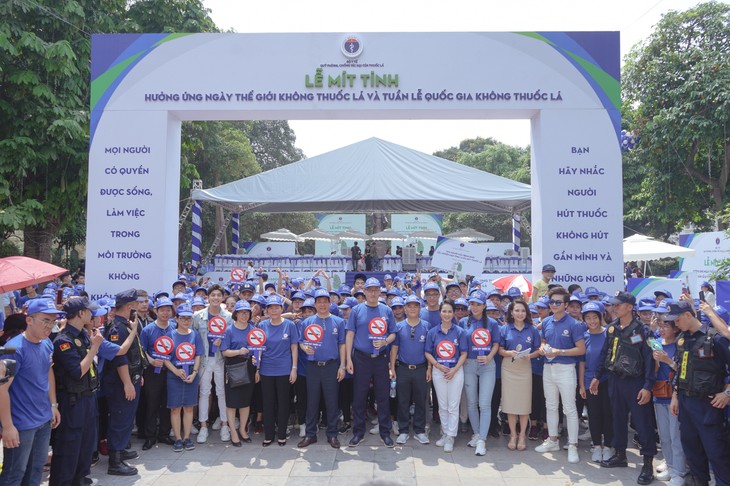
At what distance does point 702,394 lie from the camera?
476cm

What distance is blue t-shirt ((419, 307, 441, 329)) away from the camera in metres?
6.84

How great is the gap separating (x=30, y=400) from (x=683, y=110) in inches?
771

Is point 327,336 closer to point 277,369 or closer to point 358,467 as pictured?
point 277,369

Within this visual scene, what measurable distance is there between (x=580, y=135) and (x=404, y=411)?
566cm

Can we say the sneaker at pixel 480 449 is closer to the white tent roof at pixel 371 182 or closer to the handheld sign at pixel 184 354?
the handheld sign at pixel 184 354

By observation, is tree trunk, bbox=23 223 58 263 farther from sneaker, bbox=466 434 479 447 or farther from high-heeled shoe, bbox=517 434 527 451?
high-heeled shoe, bbox=517 434 527 451

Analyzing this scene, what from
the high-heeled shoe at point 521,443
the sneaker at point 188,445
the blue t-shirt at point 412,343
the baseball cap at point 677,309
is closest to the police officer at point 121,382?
Answer: the sneaker at point 188,445

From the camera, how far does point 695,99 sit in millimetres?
17641

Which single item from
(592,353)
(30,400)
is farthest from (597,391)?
(30,400)

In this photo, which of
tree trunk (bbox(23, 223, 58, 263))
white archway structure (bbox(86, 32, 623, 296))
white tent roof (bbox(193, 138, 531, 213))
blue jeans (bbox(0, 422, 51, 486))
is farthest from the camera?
white tent roof (bbox(193, 138, 531, 213))

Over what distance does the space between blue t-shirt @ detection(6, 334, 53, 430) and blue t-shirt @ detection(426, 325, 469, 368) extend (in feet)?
12.6

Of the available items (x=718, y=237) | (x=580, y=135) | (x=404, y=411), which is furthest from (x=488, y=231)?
(x=404, y=411)

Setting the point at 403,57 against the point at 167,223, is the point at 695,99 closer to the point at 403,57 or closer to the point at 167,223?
the point at 403,57

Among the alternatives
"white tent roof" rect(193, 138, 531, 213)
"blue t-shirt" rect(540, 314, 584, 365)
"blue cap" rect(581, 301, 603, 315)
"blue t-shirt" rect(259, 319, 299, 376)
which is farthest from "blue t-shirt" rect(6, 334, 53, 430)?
"white tent roof" rect(193, 138, 531, 213)
